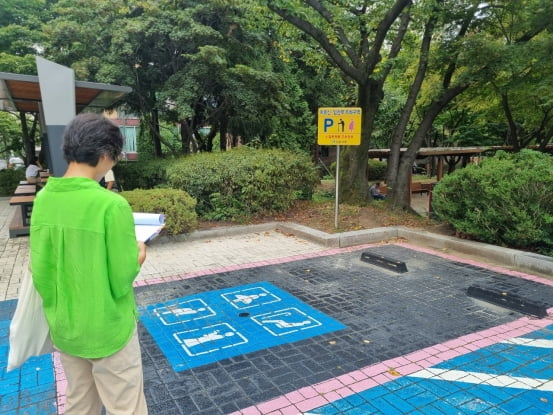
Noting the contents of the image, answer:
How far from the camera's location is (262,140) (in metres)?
15.3

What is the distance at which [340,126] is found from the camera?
7.87m

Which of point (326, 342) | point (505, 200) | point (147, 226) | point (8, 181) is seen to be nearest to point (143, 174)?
point (8, 181)

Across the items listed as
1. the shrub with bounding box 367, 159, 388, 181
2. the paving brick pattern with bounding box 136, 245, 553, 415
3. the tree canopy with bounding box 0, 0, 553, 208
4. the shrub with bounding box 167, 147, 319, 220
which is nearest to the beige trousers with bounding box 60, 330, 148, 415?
the paving brick pattern with bounding box 136, 245, 553, 415

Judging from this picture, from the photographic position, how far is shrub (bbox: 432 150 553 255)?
607 cm

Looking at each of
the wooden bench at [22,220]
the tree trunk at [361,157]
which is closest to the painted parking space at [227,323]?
the wooden bench at [22,220]

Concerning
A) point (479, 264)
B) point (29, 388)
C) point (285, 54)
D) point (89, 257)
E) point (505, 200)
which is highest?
point (285, 54)

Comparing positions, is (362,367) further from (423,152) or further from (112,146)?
(423,152)

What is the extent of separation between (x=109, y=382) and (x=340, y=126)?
6701 millimetres

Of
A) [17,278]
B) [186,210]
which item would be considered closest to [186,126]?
[186,210]

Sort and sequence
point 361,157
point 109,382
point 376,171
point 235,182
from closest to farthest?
point 109,382
point 235,182
point 361,157
point 376,171

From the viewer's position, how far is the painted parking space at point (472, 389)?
9.28ft

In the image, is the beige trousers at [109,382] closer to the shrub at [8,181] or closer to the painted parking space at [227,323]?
the painted parking space at [227,323]

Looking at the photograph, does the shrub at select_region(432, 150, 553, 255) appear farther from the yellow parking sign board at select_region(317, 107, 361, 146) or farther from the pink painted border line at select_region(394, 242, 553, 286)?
the yellow parking sign board at select_region(317, 107, 361, 146)

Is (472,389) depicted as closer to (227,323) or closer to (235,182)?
(227,323)
